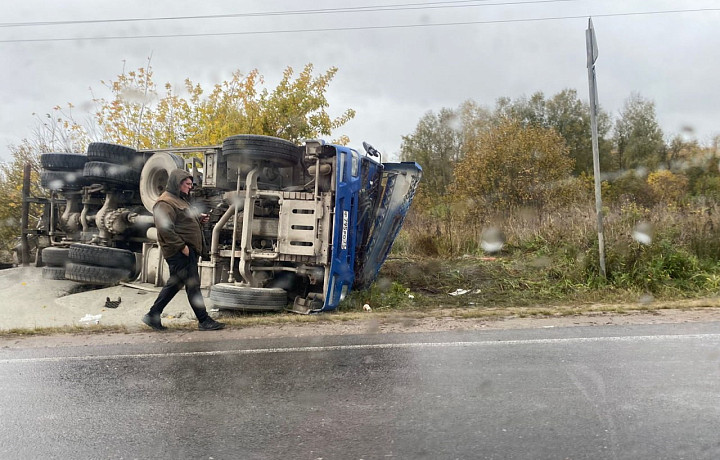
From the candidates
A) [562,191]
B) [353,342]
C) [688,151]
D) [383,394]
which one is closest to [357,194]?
[353,342]

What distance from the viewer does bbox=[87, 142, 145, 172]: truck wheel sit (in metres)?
9.59

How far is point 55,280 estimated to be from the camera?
394 inches

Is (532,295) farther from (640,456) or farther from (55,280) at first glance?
(55,280)

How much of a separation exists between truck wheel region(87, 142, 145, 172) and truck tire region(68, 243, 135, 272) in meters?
1.53

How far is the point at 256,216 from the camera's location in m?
8.05

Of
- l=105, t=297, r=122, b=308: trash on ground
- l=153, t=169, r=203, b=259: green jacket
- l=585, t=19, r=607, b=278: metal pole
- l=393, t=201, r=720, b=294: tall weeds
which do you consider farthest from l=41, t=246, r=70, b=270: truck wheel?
l=585, t=19, r=607, b=278: metal pole

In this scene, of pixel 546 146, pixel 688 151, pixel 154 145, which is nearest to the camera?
Result: pixel 154 145

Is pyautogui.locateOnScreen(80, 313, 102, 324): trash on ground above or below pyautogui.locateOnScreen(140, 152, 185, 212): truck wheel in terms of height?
below

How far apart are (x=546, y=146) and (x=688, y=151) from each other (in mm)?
13645

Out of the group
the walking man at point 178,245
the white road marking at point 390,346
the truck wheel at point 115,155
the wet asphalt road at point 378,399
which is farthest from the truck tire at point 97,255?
the white road marking at point 390,346

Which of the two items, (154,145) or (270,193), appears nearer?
(270,193)

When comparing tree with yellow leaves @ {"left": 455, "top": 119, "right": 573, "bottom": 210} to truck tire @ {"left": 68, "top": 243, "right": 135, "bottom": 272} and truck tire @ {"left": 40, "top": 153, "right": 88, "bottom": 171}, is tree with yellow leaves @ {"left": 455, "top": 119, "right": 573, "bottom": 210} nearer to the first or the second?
truck tire @ {"left": 40, "top": 153, "right": 88, "bottom": 171}

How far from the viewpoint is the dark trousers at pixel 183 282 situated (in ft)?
21.2

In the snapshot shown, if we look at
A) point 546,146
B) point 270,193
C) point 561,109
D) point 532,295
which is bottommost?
point 532,295
